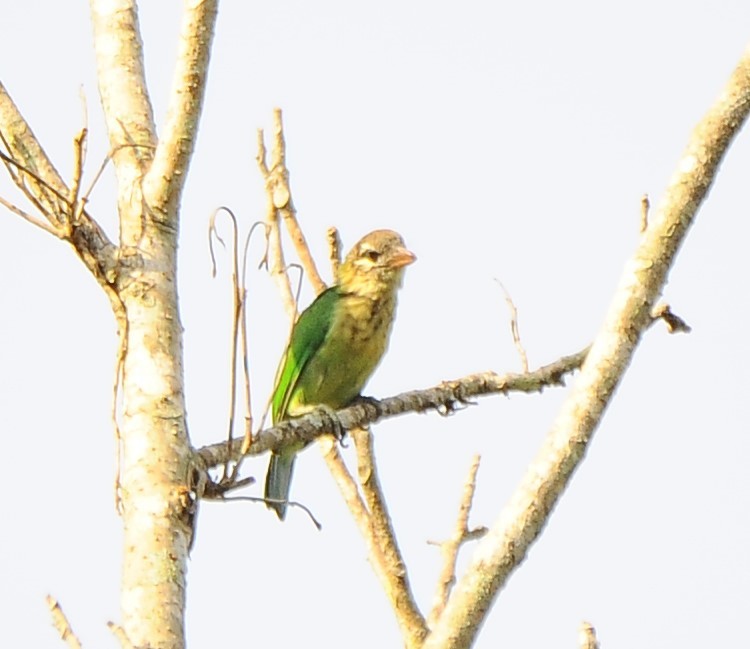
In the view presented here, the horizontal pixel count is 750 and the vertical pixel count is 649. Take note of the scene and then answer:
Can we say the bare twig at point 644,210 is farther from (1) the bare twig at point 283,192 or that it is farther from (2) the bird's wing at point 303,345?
(2) the bird's wing at point 303,345

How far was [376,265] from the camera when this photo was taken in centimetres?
736

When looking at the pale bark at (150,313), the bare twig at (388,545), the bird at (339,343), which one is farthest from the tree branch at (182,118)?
the bird at (339,343)

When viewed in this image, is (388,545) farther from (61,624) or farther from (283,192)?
(61,624)

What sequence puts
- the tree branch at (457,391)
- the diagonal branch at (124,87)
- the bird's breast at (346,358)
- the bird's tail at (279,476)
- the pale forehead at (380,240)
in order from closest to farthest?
the diagonal branch at (124,87) < the tree branch at (457,391) < the bird's breast at (346,358) < the bird's tail at (279,476) < the pale forehead at (380,240)

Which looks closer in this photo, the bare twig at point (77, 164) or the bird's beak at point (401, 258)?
the bare twig at point (77, 164)

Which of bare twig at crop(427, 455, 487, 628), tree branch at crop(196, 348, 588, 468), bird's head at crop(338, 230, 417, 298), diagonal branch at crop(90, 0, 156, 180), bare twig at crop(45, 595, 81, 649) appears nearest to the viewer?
bare twig at crop(45, 595, 81, 649)

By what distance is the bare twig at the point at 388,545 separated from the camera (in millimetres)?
4910

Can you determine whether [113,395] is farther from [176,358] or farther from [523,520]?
[523,520]

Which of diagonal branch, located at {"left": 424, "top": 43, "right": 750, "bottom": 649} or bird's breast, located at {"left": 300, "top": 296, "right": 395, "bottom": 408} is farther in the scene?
bird's breast, located at {"left": 300, "top": 296, "right": 395, "bottom": 408}

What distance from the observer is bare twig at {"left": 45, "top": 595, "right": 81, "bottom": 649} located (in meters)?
2.66

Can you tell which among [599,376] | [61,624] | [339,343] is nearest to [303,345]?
[339,343]

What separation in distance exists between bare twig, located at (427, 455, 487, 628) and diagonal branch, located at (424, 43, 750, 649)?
53.0 inches

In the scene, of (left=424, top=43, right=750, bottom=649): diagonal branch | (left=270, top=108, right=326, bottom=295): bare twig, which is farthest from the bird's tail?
(left=424, top=43, right=750, bottom=649): diagonal branch

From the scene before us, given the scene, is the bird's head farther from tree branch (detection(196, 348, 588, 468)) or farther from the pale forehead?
tree branch (detection(196, 348, 588, 468))
